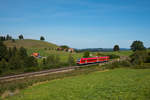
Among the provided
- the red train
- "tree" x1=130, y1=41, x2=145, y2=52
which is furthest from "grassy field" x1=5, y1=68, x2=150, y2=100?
"tree" x1=130, y1=41, x2=145, y2=52

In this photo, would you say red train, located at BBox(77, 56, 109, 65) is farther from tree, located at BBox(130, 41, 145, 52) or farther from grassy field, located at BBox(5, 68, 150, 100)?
tree, located at BBox(130, 41, 145, 52)

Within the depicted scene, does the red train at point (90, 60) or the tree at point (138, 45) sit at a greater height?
the tree at point (138, 45)

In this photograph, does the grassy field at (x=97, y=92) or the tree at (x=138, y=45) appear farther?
the tree at (x=138, y=45)

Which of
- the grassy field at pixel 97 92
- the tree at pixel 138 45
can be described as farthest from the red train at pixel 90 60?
the tree at pixel 138 45

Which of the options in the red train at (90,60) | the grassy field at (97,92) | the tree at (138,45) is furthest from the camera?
the tree at (138,45)

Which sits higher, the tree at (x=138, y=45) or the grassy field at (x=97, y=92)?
the tree at (x=138, y=45)

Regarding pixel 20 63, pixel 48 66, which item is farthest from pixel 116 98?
pixel 20 63

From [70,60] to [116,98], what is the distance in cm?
3773

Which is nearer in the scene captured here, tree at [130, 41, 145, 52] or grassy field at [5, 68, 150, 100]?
grassy field at [5, 68, 150, 100]

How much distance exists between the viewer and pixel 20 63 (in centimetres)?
3616

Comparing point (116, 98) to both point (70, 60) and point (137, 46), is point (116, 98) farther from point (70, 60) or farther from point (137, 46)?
point (137, 46)

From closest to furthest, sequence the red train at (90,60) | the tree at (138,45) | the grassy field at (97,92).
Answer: the grassy field at (97,92) < the red train at (90,60) < the tree at (138,45)

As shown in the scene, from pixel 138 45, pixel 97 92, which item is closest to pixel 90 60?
pixel 97 92

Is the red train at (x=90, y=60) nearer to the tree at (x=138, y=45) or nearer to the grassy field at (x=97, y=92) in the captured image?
the grassy field at (x=97, y=92)
